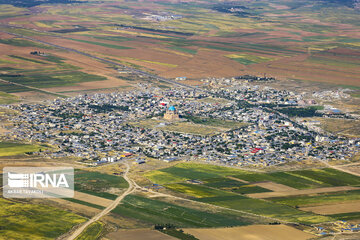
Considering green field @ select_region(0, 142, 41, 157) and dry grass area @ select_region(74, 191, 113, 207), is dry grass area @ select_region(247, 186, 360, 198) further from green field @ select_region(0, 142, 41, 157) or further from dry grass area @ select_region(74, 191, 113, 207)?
green field @ select_region(0, 142, 41, 157)

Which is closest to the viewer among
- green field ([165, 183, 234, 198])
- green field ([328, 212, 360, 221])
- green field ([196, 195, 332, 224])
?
green field ([196, 195, 332, 224])

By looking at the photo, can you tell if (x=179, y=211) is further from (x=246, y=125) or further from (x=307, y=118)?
(x=307, y=118)

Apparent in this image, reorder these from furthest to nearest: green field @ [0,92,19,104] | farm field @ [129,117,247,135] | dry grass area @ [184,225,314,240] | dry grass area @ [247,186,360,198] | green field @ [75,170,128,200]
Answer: green field @ [0,92,19,104] < farm field @ [129,117,247,135] < dry grass area @ [247,186,360,198] < green field @ [75,170,128,200] < dry grass area @ [184,225,314,240]

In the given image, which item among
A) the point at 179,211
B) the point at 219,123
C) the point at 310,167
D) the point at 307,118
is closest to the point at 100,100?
the point at 219,123

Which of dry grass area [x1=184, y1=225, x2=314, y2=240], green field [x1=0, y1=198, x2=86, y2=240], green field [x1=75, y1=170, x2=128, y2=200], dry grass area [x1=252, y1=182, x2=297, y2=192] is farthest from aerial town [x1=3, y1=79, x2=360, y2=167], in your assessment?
dry grass area [x1=184, y1=225, x2=314, y2=240]

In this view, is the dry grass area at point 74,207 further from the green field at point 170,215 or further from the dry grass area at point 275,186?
the dry grass area at point 275,186

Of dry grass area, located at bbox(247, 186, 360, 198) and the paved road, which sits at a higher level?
the paved road

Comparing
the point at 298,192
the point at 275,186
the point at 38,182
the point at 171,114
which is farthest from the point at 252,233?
the point at 171,114

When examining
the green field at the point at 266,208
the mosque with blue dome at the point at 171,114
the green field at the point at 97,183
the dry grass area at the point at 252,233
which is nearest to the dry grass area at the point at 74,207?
the green field at the point at 97,183

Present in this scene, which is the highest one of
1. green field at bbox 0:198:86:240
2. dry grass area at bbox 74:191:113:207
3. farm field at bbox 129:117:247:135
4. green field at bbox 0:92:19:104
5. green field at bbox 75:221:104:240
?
green field at bbox 0:198:86:240
